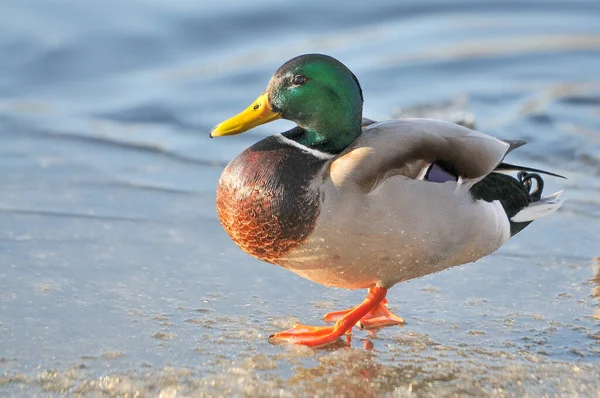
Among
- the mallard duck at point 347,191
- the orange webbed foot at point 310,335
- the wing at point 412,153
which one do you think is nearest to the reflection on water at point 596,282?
the mallard duck at point 347,191

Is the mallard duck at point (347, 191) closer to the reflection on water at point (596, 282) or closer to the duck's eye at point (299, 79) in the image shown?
the duck's eye at point (299, 79)

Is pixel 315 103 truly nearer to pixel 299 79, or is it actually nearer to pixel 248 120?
pixel 299 79

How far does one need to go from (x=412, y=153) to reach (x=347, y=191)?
1.01 feet

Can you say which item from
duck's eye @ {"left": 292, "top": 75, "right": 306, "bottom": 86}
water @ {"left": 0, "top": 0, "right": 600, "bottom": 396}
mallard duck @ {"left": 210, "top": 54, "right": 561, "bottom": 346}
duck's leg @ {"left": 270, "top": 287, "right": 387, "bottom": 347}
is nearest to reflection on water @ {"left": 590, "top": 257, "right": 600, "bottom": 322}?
water @ {"left": 0, "top": 0, "right": 600, "bottom": 396}

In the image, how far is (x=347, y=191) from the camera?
11.8 feet

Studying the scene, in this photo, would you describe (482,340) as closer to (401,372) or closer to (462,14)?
(401,372)

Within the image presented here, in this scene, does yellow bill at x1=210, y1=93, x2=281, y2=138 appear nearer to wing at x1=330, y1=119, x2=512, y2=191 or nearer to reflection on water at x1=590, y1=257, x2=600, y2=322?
wing at x1=330, y1=119, x2=512, y2=191

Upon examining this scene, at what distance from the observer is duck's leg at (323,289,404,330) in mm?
3994

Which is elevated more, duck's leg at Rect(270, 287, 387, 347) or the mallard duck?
the mallard duck

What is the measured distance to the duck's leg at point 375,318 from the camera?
399 cm

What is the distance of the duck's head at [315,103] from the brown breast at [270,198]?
107mm

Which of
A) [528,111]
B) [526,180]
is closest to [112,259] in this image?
[526,180]

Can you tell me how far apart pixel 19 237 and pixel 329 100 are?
1803 mm

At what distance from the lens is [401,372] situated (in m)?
3.49
